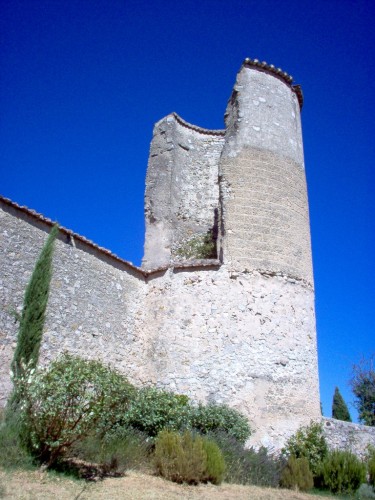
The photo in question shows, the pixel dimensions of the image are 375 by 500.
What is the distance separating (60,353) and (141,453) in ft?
11.2

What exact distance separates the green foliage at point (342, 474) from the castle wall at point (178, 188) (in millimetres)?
7248

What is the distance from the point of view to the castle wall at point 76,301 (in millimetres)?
10727

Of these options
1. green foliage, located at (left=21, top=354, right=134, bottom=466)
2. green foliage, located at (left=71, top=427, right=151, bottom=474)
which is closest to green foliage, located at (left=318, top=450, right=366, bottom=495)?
green foliage, located at (left=71, top=427, right=151, bottom=474)

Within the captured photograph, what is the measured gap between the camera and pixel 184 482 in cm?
845

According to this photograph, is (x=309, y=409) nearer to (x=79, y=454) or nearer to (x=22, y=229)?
(x=79, y=454)

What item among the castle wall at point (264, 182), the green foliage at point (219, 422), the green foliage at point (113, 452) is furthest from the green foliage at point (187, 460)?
the castle wall at point (264, 182)

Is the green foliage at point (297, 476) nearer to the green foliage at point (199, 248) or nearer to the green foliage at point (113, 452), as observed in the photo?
the green foliage at point (113, 452)

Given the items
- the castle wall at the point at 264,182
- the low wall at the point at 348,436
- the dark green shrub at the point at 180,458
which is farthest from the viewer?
the castle wall at the point at 264,182

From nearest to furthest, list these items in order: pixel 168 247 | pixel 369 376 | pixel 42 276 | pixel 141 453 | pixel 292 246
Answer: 1. pixel 141 453
2. pixel 42 276
3. pixel 292 246
4. pixel 168 247
5. pixel 369 376

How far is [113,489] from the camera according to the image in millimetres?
7395

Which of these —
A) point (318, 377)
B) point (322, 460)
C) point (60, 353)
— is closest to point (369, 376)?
point (318, 377)

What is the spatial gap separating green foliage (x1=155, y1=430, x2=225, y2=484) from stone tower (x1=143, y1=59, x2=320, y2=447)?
3.17 metres

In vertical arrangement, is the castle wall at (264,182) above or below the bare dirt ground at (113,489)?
above

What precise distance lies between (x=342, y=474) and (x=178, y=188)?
411 inches
